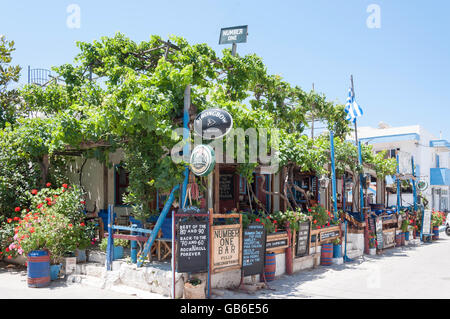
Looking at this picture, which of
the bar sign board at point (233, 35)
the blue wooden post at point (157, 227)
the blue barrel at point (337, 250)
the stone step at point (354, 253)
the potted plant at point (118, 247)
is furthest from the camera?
the stone step at point (354, 253)

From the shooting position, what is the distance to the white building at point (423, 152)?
109 ft

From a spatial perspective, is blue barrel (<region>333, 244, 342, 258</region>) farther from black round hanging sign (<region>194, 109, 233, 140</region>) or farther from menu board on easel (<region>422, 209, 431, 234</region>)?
menu board on easel (<region>422, 209, 431, 234</region>)

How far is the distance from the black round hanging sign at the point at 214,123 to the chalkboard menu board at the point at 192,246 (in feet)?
5.83

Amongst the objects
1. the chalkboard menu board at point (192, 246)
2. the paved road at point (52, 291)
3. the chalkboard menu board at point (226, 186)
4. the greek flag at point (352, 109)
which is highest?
the greek flag at point (352, 109)

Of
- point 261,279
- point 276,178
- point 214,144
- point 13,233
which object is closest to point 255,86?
point 276,178

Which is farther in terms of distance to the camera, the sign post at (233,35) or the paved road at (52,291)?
the sign post at (233,35)

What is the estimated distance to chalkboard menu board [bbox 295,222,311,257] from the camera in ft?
33.6

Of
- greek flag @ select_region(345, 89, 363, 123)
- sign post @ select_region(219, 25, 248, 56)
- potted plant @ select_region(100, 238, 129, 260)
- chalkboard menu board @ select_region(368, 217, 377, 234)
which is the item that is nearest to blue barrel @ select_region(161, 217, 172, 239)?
potted plant @ select_region(100, 238, 129, 260)

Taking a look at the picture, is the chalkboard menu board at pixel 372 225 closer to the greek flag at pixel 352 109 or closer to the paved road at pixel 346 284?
the paved road at pixel 346 284

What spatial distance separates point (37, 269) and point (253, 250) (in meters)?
4.77

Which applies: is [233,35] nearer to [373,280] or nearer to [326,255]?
[326,255]

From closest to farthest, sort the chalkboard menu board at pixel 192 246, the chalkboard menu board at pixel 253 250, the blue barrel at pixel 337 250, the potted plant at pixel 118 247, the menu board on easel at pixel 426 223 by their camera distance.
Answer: the chalkboard menu board at pixel 192 246, the chalkboard menu board at pixel 253 250, the potted plant at pixel 118 247, the blue barrel at pixel 337 250, the menu board on easel at pixel 426 223

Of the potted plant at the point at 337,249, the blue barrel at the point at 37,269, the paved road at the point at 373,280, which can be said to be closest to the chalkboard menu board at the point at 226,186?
the potted plant at the point at 337,249

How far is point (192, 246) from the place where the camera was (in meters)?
7.25
